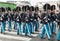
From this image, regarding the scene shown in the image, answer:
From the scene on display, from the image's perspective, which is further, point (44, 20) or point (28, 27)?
point (28, 27)

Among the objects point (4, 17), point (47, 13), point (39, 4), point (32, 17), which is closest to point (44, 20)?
point (47, 13)

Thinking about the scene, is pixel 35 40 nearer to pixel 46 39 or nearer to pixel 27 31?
pixel 46 39

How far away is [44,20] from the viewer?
10047 mm

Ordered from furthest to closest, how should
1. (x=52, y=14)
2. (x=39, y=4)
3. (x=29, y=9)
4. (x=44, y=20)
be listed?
(x=39, y=4)
(x=29, y=9)
(x=52, y=14)
(x=44, y=20)

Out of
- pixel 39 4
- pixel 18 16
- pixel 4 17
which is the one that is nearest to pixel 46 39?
Result: pixel 18 16

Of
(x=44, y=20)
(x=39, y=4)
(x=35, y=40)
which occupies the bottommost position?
(x=35, y=40)

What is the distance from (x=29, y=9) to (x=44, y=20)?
1.98 m

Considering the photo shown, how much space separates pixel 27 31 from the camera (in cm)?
1123

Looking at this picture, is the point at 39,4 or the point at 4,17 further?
the point at 39,4

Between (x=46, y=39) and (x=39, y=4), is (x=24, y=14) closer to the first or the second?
(x=46, y=39)

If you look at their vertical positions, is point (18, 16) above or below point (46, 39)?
above

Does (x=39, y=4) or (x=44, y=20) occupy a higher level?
(x=39, y=4)

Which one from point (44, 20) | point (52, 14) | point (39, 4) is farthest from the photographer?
point (39, 4)

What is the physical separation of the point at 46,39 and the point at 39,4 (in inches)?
658
